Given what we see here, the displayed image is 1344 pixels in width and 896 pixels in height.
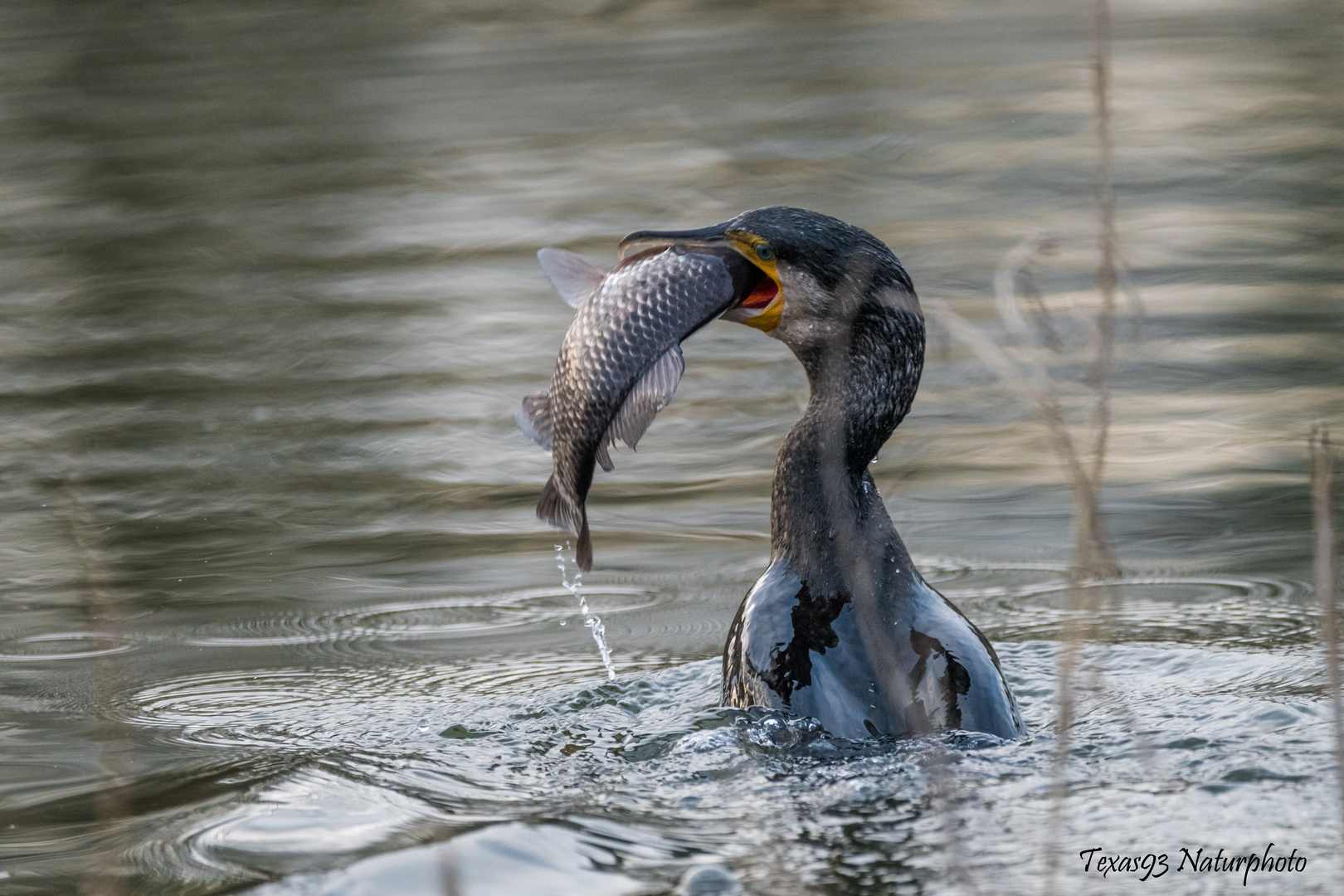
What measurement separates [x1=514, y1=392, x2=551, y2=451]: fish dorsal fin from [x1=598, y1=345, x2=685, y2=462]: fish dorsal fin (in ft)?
0.99

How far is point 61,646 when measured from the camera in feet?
15.5

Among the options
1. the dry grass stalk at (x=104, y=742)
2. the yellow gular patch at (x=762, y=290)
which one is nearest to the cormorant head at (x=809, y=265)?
the yellow gular patch at (x=762, y=290)

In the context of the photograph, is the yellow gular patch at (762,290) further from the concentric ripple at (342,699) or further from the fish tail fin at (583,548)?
the concentric ripple at (342,699)

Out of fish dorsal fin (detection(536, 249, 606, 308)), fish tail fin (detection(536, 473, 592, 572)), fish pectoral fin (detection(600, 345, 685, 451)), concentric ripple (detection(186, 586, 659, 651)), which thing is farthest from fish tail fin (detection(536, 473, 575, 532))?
concentric ripple (detection(186, 586, 659, 651))

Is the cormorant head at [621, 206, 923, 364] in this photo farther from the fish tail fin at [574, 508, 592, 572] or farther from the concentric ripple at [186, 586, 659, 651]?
the concentric ripple at [186, 586, 659, 651]

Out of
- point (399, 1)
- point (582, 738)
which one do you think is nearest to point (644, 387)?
point (582, 738)

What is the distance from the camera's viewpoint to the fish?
331 centimetres

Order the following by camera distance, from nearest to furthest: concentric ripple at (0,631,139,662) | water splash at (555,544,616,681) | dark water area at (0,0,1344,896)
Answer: dark water area at (0,0,1344,896) < water splash at (555,544,616,681) < concentric ripple at (0,631,139,662)

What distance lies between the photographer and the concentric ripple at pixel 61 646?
Answer: 4.62m

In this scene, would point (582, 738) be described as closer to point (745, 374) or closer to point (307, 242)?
point (745, 374)

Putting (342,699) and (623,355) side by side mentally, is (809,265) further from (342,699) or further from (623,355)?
(342,699)

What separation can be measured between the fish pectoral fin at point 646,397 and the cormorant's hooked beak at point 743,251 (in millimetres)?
309

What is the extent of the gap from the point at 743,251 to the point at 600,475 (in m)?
2.81

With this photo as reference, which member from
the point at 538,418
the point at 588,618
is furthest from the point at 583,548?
the point at 588,618
